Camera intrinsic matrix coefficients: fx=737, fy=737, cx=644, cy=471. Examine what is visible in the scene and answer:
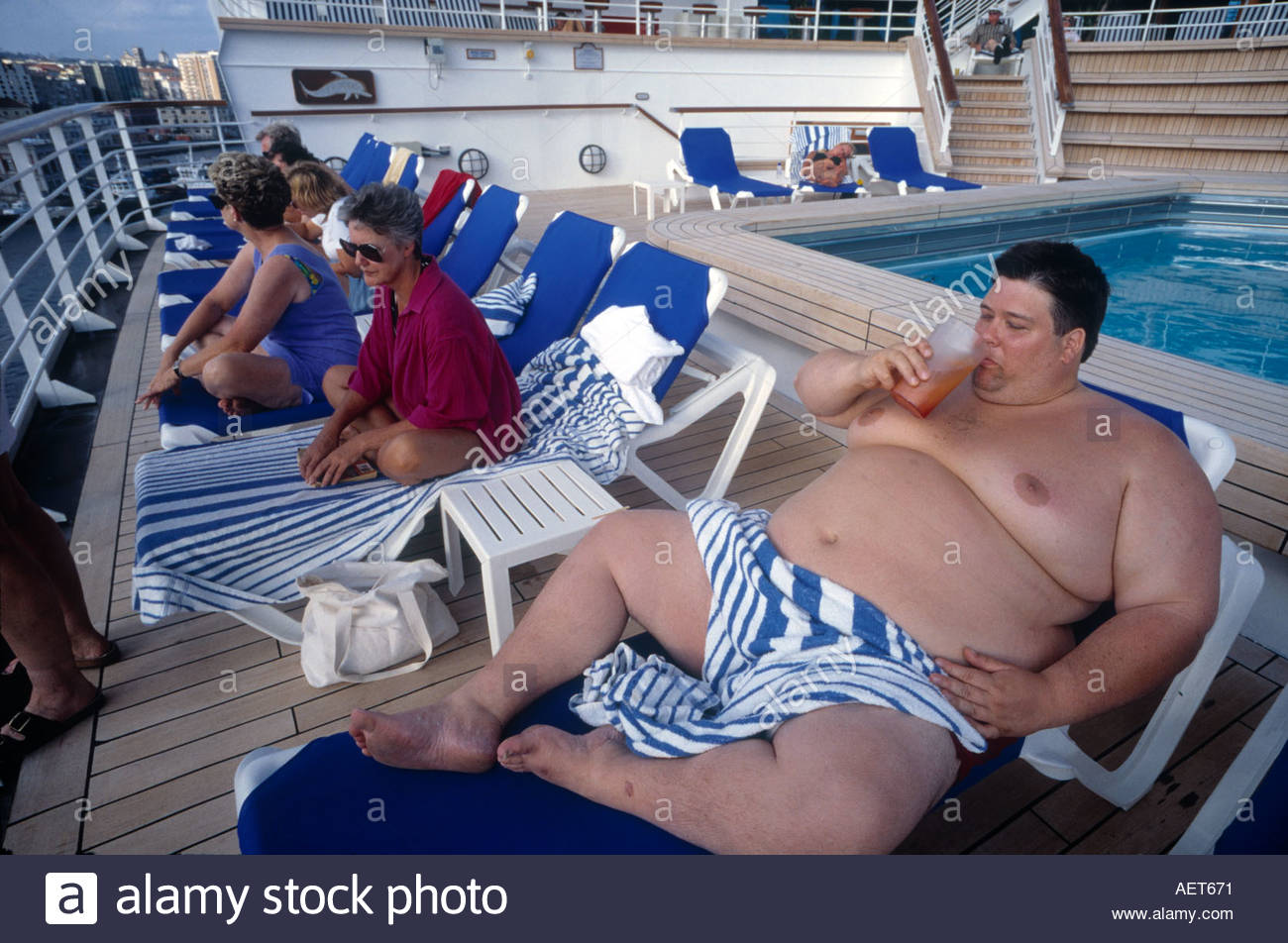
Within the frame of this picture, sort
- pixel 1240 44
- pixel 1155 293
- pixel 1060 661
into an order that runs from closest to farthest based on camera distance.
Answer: pixel 1060 661 < pixel 1155 293 < pixel 1240 44

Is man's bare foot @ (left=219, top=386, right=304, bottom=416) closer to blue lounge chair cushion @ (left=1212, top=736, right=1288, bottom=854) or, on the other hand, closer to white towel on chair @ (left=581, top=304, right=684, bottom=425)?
white towel on chair @ (left=581, top=304, right=684, bottom=425)

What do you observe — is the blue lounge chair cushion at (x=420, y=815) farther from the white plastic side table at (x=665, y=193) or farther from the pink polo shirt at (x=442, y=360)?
the white plastic side table at (x=665, y=193)

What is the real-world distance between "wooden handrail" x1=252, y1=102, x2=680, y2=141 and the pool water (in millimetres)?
5133

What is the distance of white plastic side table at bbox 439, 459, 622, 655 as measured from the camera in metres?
1.54

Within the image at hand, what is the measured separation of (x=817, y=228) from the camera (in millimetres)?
4512

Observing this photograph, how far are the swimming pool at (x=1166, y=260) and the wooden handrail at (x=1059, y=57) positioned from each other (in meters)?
2.20

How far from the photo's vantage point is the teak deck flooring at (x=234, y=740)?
4.60ft

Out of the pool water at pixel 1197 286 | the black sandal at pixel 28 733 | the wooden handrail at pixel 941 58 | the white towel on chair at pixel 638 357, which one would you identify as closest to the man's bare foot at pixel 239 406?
the black sandal at pixel 28 733

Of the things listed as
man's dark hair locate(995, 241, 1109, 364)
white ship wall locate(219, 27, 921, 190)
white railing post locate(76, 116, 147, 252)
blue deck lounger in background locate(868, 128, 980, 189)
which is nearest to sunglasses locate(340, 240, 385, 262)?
man's dark hair locate(995, 241, 1109, 364)

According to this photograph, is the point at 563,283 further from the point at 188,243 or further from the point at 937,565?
the point at 188,243

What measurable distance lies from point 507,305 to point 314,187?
4.53 feet
